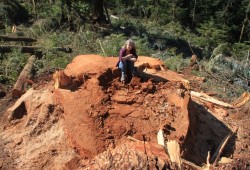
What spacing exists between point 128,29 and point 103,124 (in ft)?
37.5

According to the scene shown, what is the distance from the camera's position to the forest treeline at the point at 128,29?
38.6 feet

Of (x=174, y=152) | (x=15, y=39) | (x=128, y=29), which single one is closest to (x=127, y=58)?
(x=174, y=152)

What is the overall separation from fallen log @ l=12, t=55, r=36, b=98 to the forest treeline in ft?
1.07

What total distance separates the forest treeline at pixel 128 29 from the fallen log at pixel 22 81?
326mm

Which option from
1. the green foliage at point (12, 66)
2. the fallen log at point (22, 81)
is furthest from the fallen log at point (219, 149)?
the green foliage at point (12, 66)

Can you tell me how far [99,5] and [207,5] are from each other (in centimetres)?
1377

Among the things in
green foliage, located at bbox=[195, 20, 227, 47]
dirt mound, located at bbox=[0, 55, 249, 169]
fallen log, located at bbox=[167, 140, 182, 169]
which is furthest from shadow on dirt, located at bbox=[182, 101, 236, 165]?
green foliage, located at bbox=[195, 20, 227, 47]

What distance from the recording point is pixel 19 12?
18094 mm

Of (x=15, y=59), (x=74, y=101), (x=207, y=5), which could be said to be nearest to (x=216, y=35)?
(x=207, y=5)

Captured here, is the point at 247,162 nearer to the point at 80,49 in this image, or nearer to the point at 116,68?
the point at 116,68

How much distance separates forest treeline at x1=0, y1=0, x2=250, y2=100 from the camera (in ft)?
38.6

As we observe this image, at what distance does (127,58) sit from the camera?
7684mm

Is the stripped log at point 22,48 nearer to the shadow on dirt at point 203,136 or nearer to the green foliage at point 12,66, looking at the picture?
the green foliage at point 12,66

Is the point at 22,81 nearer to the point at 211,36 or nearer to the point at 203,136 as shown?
the point at 203,136
